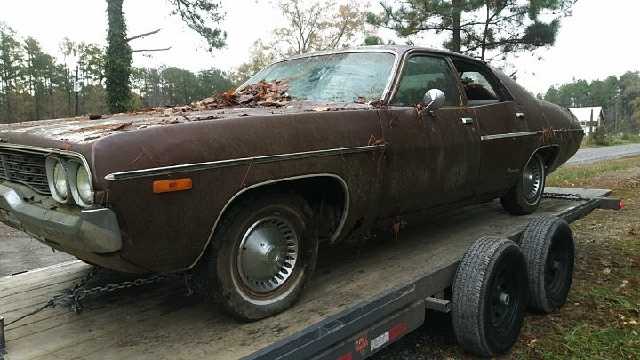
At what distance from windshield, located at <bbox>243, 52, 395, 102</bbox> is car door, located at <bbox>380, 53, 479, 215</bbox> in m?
0.14

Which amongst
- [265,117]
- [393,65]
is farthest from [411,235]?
[265,117]

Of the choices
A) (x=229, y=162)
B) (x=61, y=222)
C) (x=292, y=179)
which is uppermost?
(x=229, y=162)

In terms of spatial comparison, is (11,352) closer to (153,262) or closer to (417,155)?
(153,262)

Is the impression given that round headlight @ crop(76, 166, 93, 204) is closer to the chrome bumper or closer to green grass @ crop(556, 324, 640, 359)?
the chrome bumper

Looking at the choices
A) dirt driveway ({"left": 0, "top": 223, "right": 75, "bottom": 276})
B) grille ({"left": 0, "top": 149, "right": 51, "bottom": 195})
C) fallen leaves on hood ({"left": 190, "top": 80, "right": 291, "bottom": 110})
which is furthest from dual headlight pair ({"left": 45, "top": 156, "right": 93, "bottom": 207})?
dirt driveway ({"left": 0, "top": 223, "right": 75, "bottom": 276})

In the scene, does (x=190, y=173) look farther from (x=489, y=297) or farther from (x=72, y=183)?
(x=489, y=297)

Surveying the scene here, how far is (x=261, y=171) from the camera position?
2.43 m

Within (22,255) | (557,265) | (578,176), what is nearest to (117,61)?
(22,255)

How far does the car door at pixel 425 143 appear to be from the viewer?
10.5ft

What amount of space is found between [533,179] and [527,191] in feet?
0.51

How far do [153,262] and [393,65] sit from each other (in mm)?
2115

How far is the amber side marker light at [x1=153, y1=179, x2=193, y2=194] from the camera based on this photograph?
209 centimetres

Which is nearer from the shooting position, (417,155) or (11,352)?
(11,352)

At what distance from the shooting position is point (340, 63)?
3.67 metres
